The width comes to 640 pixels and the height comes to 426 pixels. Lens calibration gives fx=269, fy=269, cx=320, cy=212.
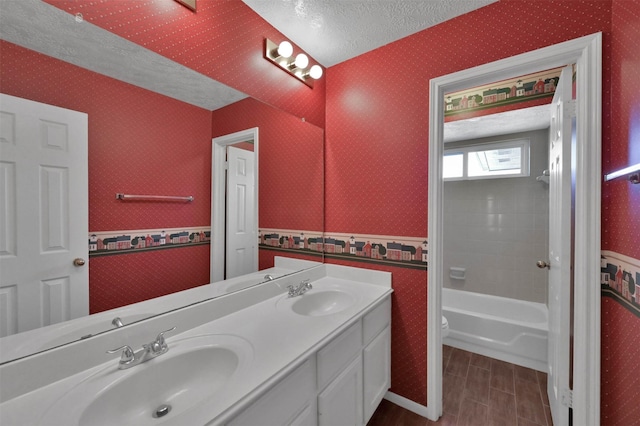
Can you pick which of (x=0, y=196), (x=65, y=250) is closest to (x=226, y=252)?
(x=65, y=250)

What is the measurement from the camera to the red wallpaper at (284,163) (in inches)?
58.7

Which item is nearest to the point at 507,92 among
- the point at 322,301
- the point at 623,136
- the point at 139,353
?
the point at 623,136

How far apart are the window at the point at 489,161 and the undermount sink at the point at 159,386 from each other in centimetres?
304

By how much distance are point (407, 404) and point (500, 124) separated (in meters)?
2.56

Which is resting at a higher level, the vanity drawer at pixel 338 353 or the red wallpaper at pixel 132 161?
the red wallpaper at pixel 132 161

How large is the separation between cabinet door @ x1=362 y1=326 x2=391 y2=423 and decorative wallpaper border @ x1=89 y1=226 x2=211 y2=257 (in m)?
1.05

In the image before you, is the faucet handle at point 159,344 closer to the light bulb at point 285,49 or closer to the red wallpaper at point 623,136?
the light bulb at point 285,49

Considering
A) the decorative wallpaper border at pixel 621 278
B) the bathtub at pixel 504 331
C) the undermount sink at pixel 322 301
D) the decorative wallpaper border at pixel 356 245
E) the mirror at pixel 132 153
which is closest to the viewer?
the mirror at pixel 132 153

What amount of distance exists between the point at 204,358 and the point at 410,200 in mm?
1395

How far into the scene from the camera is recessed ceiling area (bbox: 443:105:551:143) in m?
2.32

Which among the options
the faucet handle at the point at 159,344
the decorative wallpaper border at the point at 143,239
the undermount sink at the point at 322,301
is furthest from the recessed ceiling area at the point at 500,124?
the faucet handle at the point at 159,344

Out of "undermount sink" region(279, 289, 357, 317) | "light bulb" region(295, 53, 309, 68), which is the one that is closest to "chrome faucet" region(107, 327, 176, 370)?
"undermount sink" region(279, 289, 357, 317)

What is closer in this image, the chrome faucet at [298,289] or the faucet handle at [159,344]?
the faucet handle at [159,344]

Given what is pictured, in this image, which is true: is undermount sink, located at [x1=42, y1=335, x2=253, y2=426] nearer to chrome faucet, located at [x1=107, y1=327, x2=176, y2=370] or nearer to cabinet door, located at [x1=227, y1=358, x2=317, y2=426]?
chrome faucet, located at [x1=107, y1=327, x2=176, y2=370]
